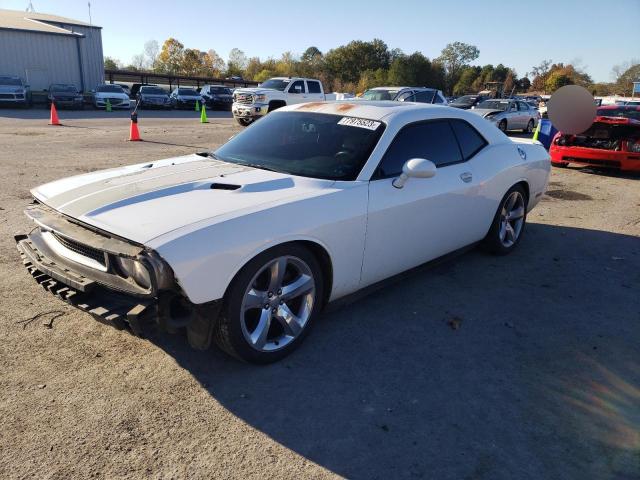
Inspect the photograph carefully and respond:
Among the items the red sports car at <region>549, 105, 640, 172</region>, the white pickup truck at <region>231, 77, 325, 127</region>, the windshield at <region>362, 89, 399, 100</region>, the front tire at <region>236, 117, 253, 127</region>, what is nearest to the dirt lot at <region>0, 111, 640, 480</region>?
the red sports car at <region>549, 105, 640, 172</region>

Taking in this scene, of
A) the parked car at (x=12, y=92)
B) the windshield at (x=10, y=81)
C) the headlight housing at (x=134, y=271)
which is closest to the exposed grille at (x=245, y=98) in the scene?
the parked car at (x=12, y=92)

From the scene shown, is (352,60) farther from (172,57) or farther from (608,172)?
(608,172)

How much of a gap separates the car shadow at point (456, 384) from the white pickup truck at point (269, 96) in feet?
52.3

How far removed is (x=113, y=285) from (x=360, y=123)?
7.19 feet

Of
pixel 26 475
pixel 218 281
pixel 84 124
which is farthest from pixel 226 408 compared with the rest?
pixel 84 124

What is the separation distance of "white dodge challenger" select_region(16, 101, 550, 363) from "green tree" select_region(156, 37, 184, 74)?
79.4 m

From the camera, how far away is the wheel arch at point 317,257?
2822mm

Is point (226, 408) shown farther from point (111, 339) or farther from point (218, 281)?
point (111, 339)

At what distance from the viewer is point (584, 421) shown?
2.77 meters

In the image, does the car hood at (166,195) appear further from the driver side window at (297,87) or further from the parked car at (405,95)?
the driver side window at (297,87)

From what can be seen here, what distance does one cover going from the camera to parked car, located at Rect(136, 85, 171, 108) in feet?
96.4

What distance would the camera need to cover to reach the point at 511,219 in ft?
17.8

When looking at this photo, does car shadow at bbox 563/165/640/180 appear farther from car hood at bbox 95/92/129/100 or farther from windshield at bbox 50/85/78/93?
windshield at bbox 50/85/78/93

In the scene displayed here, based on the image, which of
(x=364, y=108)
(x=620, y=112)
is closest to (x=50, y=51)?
(x=620, y=112)
